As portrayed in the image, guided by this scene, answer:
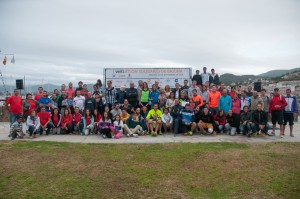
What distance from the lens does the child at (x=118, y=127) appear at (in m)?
9.67

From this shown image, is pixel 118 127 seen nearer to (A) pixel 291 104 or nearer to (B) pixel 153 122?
(B) pixel 153 122

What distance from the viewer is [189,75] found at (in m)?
14.2

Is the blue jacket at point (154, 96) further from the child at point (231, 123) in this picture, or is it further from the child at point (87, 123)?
the child at point (231, 123)

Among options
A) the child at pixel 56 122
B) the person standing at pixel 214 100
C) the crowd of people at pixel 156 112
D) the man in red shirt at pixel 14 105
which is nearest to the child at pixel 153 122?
the crowd of people at pixel 156 112

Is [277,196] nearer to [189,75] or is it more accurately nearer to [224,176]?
[224,176]

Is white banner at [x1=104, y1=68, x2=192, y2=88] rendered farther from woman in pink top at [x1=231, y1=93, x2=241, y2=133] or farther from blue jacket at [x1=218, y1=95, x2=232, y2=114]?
woman in pink top at [x1=231, y1=93, x2=241, y2=133]

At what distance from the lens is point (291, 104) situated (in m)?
9.67

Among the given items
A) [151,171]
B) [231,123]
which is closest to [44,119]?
[151,171]

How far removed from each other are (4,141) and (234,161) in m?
8.09

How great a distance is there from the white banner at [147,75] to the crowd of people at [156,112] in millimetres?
2723

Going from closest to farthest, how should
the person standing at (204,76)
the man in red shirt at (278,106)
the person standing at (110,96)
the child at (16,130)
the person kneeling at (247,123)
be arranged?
the child at (16,130) → the man in red shirt at (278,106) → the person kneeling at (247,123) → the person standing at (110,96) → the person standing at (204,76)

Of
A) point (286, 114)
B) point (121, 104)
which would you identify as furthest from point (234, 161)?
point (121, 104)

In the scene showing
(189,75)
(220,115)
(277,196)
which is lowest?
(277,196)

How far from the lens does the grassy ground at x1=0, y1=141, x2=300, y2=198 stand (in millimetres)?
4621
